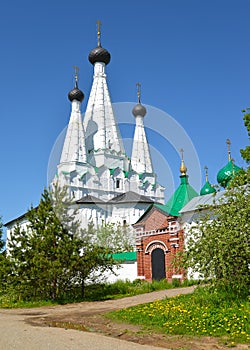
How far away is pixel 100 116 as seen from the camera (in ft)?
136

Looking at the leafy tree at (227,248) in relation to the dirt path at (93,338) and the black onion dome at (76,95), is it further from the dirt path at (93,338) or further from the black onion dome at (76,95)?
the black onion dome at (76,95)

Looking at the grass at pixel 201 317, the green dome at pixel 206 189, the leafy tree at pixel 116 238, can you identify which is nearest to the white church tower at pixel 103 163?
the leafy tree at pixel 116 238

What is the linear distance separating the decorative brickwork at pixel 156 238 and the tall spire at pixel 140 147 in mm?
22485

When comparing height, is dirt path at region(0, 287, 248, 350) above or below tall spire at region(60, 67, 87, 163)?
below

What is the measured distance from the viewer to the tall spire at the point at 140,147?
43.5m

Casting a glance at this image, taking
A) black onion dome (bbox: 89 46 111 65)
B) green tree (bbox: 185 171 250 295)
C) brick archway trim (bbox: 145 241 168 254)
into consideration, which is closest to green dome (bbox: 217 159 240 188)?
brick archway trim (bbox: 145 241 168 254)

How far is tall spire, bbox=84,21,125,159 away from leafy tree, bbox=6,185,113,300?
85.5ft

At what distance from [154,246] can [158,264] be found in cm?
93

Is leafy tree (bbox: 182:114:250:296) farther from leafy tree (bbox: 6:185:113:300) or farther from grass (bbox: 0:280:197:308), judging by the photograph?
grass (bbox: 0:280:197:308)

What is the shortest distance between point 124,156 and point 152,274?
24.2 meters

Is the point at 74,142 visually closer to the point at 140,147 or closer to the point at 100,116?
the point at 100,116

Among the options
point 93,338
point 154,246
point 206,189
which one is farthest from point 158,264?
point 93,338

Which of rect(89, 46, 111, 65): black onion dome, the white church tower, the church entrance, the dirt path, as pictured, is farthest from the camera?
rect(89, 46, 111, 65): black onion dome

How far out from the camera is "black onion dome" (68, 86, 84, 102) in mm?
42125
